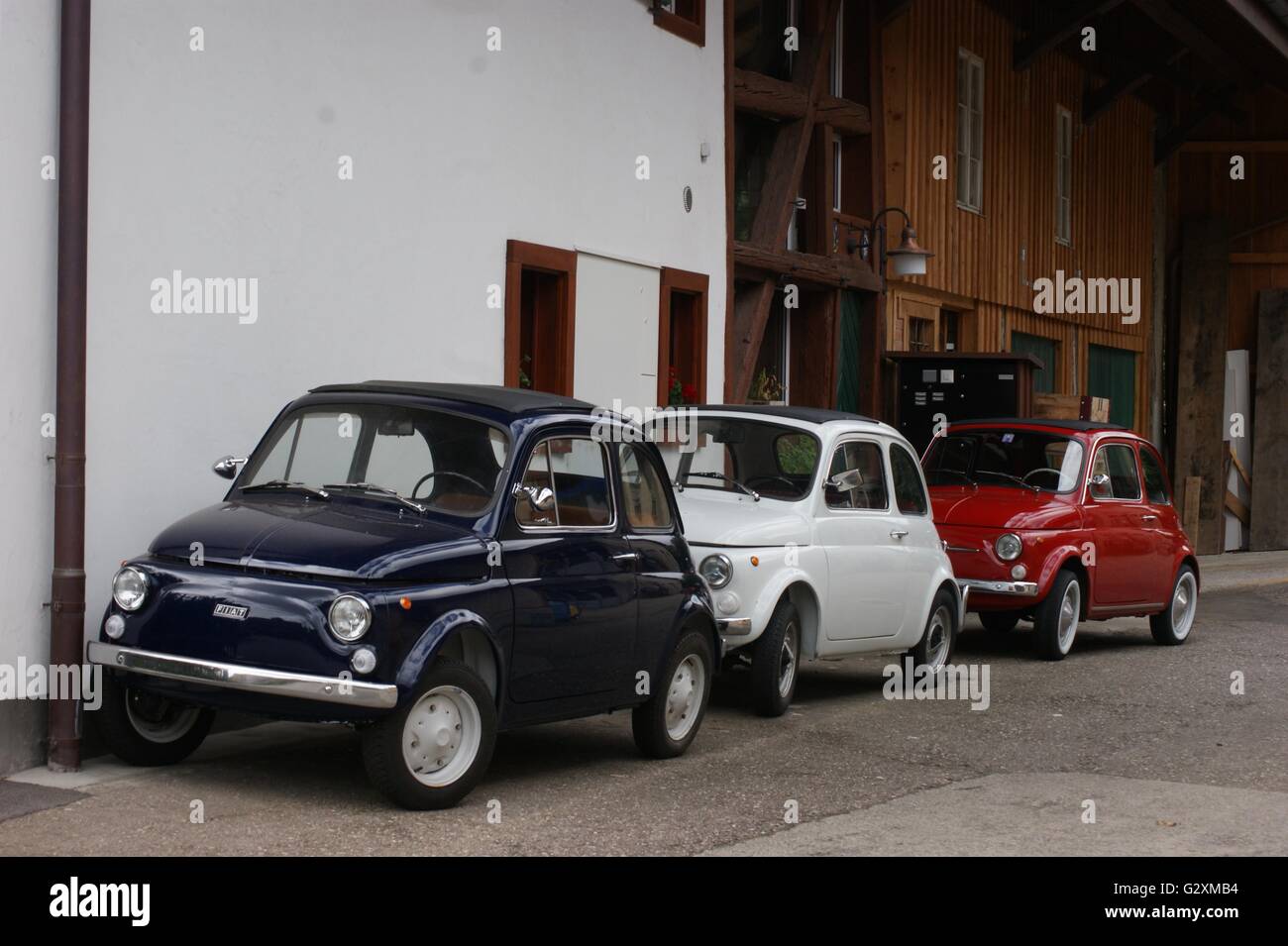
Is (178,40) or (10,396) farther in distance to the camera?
(178,40)

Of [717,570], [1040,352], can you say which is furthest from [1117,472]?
[1040,352]

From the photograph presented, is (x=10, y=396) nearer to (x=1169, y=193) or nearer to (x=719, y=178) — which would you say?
(x=719, y=178)

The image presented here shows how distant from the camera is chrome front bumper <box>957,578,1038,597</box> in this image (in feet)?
Result: 42.5

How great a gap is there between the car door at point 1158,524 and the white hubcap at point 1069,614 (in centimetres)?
125

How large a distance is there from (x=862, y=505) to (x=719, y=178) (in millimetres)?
5360

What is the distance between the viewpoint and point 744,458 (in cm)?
1086

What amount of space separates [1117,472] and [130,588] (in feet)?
30.1

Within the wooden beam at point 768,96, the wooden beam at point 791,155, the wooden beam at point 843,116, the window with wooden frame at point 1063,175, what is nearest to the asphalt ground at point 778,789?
the wooden beam at point 791,155

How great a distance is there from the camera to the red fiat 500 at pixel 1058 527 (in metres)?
13.1

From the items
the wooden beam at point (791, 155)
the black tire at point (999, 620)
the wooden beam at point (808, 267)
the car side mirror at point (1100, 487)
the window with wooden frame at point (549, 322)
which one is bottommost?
the black tire at point (999, 620)

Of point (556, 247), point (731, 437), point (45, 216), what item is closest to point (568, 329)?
point (556, 247)

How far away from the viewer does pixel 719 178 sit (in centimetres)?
1555

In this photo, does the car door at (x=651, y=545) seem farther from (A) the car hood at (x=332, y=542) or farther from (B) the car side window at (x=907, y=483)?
(B) the car side window at (x=907, y=483)

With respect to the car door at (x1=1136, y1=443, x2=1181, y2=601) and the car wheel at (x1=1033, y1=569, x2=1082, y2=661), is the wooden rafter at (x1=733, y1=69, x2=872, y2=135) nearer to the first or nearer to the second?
the car door at (x1=1136, y1=443, x2=1181, y2=601)
